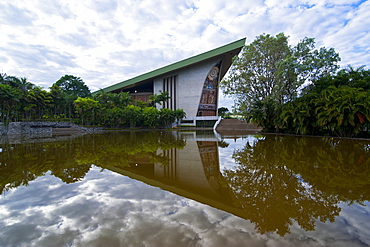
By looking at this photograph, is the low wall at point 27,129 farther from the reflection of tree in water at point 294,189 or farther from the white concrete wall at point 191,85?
the white concrete wall at point 191,85

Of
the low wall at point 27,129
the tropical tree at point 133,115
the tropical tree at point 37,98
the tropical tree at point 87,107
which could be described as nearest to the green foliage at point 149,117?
the tropical tree at point 133,115

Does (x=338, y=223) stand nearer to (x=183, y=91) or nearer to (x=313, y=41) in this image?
(x=313, y=41)

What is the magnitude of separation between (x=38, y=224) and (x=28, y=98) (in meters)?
29.7

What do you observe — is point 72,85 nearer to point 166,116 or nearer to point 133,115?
point 133,115

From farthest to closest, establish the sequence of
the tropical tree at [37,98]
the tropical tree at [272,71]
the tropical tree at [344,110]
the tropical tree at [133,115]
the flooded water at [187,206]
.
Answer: the tropical tree at [133,115] → the tropical tree at [37,98] → the tropical tree at [272,71] → the tropical tree at [344,110] → the flooded water at [187,206]

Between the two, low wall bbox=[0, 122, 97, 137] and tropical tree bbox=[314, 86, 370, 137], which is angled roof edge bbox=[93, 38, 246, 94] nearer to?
low wall bbox=[0, 122, 97, 137]

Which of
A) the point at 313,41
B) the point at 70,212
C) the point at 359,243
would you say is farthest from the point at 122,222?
the point at 313,41

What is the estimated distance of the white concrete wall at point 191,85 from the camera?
3734cm

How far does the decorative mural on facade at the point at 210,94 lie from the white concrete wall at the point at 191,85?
0.95 metres

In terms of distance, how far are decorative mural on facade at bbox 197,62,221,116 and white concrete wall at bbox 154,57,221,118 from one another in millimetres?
955

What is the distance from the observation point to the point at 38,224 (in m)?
2.18

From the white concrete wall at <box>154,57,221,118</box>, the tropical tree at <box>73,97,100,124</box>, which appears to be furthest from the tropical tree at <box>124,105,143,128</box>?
the white concrete wall at <box>154,57,221,118</box>

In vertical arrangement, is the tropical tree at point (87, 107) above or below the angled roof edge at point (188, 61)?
below

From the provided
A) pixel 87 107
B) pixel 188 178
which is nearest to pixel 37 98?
pixel 87 107
